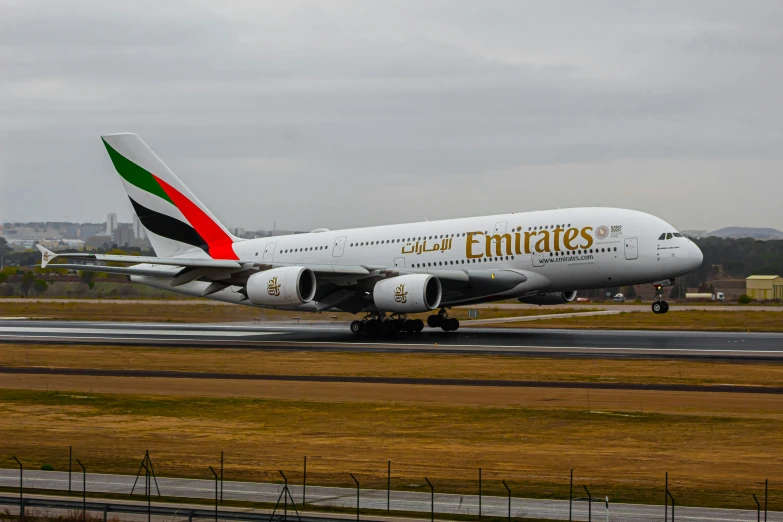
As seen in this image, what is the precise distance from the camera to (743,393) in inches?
1305

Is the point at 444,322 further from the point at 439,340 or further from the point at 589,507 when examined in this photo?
the point at 589,507

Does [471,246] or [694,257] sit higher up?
[471,246]

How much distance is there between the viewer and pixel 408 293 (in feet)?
171

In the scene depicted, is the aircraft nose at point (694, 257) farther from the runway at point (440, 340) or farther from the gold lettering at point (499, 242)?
the gold lettering at point (499, 242)

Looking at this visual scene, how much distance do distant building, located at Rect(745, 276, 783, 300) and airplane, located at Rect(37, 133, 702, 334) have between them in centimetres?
7043

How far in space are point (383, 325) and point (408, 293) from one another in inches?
195

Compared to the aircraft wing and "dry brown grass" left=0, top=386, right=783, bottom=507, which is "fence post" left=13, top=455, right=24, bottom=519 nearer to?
"dry brown grass" left=0, top=386, right=783, bottom=507

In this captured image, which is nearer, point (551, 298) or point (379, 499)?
point (379, 499)

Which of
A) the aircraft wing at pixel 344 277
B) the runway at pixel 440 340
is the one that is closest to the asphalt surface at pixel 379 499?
the runway at pixel 440 340

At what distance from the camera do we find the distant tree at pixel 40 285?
4400 inches

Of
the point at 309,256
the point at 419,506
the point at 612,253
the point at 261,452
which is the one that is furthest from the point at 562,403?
the point at 309,256

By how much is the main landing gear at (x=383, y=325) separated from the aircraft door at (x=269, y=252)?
818cm

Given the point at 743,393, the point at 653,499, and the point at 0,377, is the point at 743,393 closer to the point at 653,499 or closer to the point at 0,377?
the point at 653,499

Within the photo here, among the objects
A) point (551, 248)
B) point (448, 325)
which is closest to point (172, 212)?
point (448, 325)
